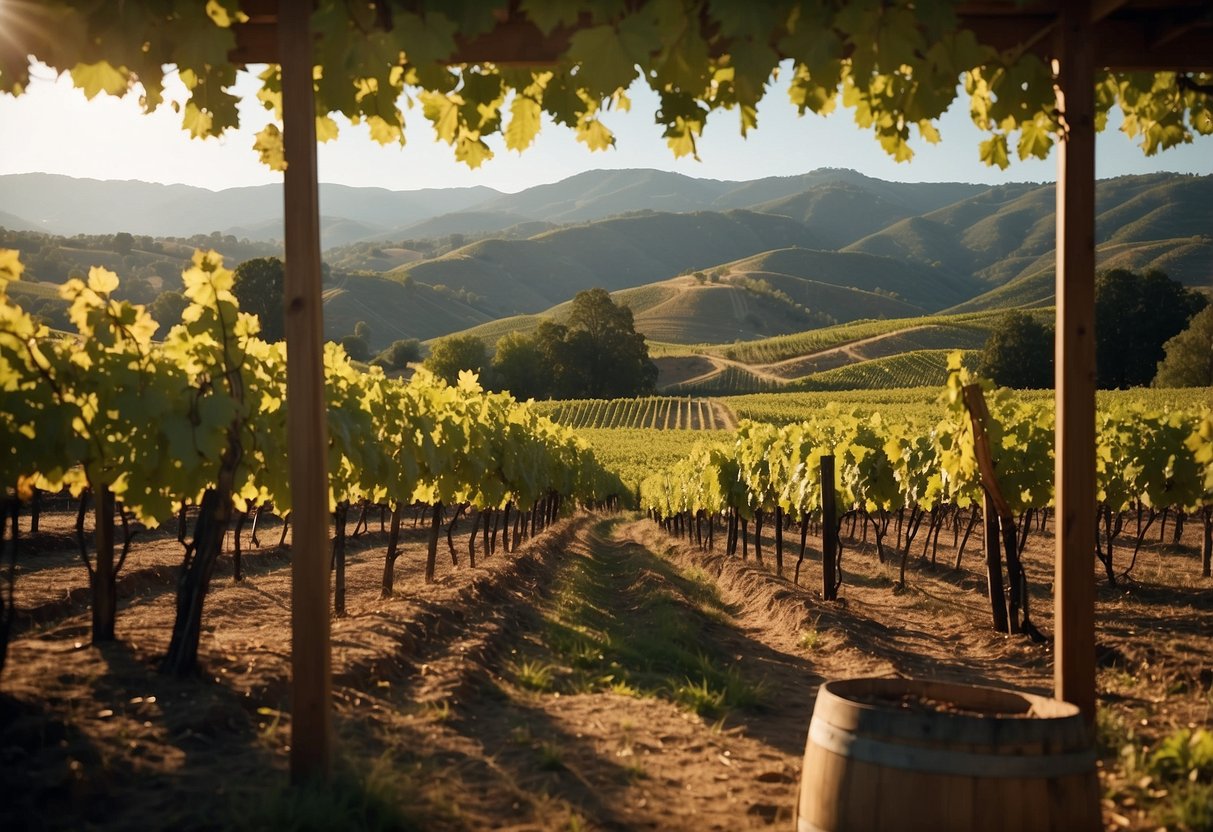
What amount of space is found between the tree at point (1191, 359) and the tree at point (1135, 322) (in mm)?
5759

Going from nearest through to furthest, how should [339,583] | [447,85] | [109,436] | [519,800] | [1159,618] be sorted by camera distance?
[519,800]
[447,85]
[109,436]
[339,583]
[1159,618]

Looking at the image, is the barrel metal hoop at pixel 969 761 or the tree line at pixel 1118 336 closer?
the barrel metal hoop at pixel 969 761

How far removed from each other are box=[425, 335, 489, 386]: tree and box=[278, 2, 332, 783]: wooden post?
Answer: 6231 centimetres

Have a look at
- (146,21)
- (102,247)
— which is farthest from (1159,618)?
(102,247)

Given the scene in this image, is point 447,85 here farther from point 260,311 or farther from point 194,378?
point 260,311

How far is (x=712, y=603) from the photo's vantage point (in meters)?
10.9

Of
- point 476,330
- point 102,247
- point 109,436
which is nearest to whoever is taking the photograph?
point 109,436

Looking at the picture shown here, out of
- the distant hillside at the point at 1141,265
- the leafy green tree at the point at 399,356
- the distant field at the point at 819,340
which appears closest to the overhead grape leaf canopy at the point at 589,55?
the leafy green tree at the point at 399,356

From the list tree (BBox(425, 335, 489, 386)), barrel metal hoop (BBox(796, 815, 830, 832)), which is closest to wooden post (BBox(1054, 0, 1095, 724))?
barrel metal hoop (BBox(796, 815, 830, 832))

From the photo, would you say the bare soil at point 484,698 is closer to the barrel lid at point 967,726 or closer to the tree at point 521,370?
the barrel lid at point 967,726

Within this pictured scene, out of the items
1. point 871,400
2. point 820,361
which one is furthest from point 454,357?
point 820,361

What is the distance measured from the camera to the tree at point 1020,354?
59.2 meters

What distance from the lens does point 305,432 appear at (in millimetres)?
3254

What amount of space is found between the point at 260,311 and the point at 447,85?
5011cm
